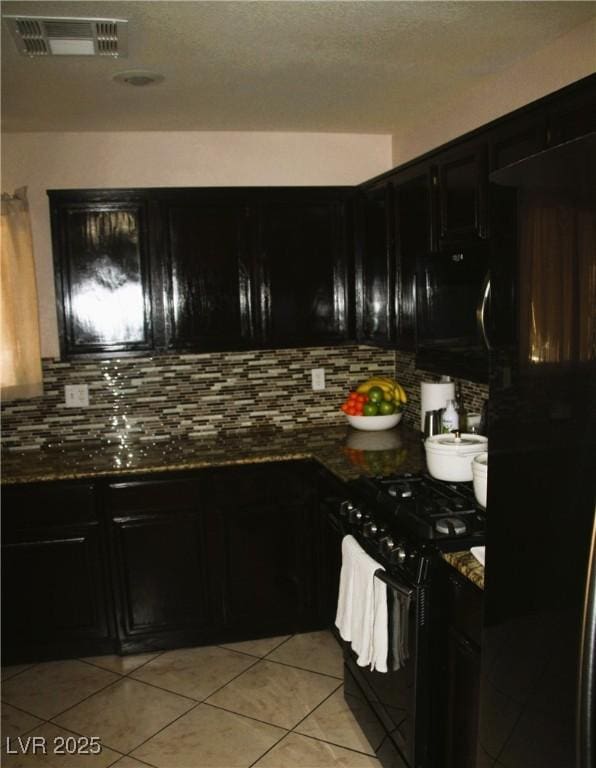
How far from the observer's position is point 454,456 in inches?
97.1

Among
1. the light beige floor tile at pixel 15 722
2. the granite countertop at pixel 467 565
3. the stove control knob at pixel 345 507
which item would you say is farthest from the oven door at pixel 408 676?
the light beige floor tile at pixel 15 722

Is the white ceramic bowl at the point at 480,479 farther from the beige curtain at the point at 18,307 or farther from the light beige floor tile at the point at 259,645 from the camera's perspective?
the beige curtain at the point at 18,307

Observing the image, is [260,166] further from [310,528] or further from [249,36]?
[310,528]

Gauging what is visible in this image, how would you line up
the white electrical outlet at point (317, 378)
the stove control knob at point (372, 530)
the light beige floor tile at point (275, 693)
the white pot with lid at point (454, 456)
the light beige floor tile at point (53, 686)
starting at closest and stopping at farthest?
the stove control knob at point (372, 530)
the white pot with lid at point (454, 456)
the light beige floor tile at point (275, 693)
the light beige floor tile at point (53, 686)
the white electrical outlet at point (317, 378)

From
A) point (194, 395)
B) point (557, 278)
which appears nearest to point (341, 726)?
point (194, 395)

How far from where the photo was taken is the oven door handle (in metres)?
2.03

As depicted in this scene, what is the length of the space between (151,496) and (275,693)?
1.00 meters

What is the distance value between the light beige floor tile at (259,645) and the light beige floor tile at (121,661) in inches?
14.6

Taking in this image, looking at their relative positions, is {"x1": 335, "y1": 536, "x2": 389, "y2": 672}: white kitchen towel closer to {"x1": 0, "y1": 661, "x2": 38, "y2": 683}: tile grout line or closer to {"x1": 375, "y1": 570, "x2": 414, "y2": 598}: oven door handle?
{"x1": 375, "y1": 570, "x2": 414, "y2": 598}: oven door handle

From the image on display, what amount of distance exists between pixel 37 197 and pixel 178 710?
8.28 feet

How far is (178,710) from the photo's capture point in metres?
2.82

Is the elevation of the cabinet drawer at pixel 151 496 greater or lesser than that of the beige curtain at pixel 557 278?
lesser

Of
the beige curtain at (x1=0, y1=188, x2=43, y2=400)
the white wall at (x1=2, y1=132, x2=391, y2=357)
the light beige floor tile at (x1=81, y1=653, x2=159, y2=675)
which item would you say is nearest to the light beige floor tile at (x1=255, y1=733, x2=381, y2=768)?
the light beige floor tile at (x1=81, y1=653, x2=159, y2=675)

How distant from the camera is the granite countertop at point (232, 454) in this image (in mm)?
3060
